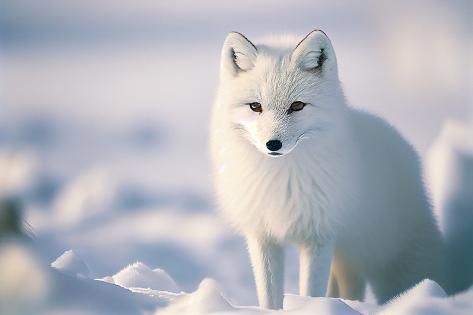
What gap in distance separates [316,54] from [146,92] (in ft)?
1.77

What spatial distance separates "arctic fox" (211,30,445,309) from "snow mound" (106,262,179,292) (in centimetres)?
30

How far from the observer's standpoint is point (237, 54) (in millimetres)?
1748

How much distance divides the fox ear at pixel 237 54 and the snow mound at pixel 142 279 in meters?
0.63

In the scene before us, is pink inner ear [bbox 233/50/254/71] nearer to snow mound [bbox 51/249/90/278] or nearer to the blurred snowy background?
the blurred snowy background

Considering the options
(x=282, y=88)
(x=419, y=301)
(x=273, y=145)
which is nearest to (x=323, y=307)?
(x=419, y=301)

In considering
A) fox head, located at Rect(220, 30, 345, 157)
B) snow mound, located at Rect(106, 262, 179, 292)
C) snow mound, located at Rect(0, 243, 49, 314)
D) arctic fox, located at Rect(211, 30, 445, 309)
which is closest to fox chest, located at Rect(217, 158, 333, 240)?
arctic fox, located at Rect(211, 30, 445, 309)

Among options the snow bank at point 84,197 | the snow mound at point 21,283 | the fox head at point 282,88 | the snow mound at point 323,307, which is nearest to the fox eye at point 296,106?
the fox head at point 282,88

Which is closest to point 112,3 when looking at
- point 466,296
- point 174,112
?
point 174,112

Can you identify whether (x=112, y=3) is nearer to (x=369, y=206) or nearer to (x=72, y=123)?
(x=72, y=123)

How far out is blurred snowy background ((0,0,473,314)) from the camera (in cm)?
196

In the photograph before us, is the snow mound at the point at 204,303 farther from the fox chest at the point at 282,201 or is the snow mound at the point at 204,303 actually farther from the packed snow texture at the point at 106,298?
the fox chest at the point at 282,201

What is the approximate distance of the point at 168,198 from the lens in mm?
2039

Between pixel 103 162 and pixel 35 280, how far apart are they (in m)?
0.38

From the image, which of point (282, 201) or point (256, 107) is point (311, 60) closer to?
point (256, 107)
